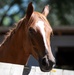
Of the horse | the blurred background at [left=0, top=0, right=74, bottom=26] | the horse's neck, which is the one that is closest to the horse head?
the horse

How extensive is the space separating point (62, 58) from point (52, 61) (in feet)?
32.6

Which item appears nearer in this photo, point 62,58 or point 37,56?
point 37,56

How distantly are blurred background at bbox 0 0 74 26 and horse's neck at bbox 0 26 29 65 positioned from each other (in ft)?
57.1

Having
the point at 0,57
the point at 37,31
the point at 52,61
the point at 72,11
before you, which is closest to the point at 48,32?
the point at 37,31

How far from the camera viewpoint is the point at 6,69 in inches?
111

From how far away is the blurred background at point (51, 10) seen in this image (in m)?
21.5

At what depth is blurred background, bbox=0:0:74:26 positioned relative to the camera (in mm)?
21453

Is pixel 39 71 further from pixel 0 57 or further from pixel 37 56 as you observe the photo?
pixel 0 57

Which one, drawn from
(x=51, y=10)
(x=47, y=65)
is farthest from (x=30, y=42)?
(x=51, y=10)

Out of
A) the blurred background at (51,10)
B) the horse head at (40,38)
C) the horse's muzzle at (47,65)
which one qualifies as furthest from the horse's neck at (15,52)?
the blurred background at (51,10)

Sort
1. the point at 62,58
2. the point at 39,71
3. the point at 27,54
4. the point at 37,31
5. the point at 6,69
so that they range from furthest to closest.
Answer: the point at 62,58, the point at 27,54, the point at 37,31, the point at 39,71, the point at 6,69

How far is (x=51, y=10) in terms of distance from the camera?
21750 millimetres

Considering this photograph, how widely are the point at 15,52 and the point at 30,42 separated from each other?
0.33m

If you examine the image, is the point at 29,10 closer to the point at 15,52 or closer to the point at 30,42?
the point at 30,42
